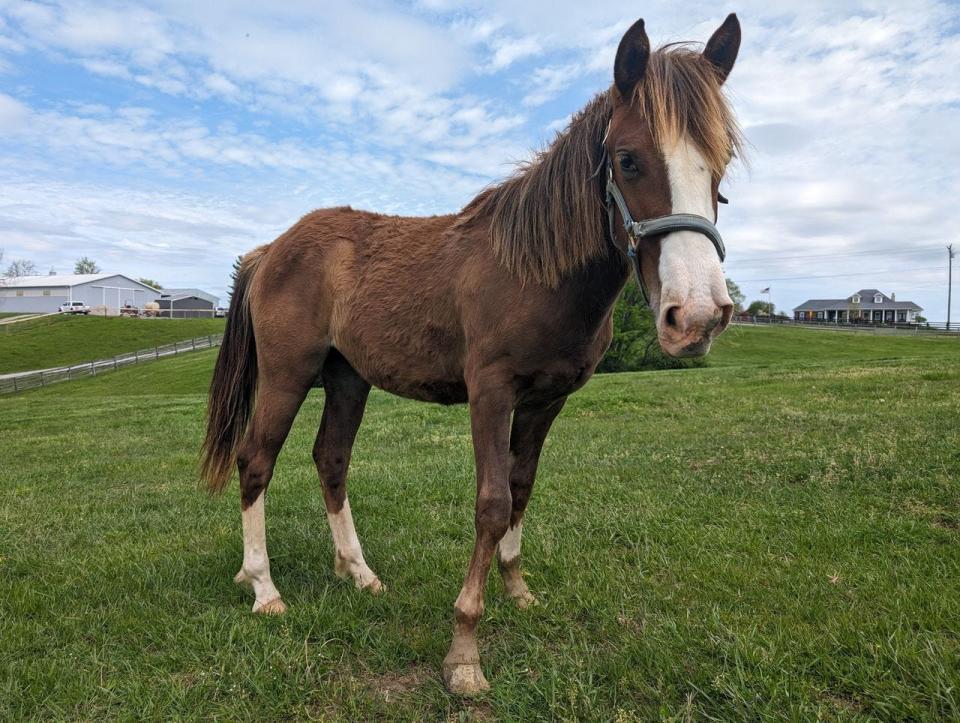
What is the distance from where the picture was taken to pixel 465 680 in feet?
8.49

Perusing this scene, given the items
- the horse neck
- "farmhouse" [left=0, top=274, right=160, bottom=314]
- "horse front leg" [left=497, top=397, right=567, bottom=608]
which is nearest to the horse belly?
"horse front leg" [left=497, top=397, right=567, bottom=608]

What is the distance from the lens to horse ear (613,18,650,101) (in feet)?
7.72

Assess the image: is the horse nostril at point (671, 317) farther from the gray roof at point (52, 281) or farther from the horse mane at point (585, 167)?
A: the gray roof at point (52, 281)

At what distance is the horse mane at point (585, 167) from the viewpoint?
230cm

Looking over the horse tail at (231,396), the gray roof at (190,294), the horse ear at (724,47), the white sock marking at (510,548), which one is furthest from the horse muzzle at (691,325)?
the gray roof at (190,294)

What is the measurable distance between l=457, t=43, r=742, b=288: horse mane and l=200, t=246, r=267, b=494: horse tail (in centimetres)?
218

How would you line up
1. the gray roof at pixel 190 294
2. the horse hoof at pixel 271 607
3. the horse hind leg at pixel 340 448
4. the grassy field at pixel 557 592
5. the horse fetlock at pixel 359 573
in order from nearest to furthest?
1. the grassy field at pixel 557 592
2. the horse hoof at pixel 271 607
3. the horse fetlock at pixel 359 573
4. the horse hind leg at pixel 340 448
5. the gray roof at pixel 190 294

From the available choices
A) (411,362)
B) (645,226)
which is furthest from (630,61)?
(411,362)

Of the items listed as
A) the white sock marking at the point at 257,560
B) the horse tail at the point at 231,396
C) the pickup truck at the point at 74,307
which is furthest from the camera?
the pickup truck at the point at 74,307

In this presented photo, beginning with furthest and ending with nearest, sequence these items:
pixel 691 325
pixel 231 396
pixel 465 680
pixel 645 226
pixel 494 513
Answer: pixel 231 396 < pixel 494 513 < pixel 465 680 < pixel 645 226 < pixel 691 325

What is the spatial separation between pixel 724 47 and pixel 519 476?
242 centimetres

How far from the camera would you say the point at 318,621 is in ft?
10.4

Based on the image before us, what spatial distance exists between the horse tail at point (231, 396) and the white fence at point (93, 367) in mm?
21289

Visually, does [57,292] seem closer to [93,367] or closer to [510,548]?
[93,367]
